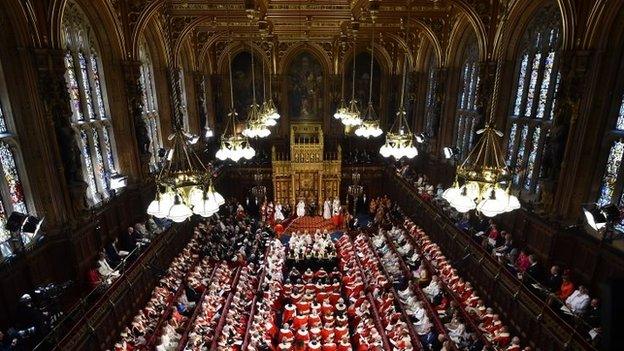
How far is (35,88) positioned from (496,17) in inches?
512

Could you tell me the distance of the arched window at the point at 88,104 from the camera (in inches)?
426

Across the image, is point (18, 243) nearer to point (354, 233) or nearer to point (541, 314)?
point (541, 314)

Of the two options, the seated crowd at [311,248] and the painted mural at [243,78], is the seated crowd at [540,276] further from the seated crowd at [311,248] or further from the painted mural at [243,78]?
the painted mural at [243,78]

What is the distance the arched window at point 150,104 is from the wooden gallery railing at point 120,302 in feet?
13.6

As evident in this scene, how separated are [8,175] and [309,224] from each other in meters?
13.4

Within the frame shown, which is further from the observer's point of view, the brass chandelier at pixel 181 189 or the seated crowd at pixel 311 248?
the seated crowd at pixel 311 248

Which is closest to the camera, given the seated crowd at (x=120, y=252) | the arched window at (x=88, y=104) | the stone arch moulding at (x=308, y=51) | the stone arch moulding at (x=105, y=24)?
the seated crowd at (x=120, y=252)

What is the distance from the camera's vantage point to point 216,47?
22.8m

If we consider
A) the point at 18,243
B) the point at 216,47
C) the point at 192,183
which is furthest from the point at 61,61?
the point at 216,47

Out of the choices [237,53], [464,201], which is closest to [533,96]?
[464,201]

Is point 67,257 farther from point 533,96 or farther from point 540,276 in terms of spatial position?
point 533,96

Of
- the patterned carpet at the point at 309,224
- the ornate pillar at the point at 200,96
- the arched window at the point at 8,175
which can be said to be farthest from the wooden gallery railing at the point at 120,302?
the ornate pillar at the point at 200,96

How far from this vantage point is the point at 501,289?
10.0 meters

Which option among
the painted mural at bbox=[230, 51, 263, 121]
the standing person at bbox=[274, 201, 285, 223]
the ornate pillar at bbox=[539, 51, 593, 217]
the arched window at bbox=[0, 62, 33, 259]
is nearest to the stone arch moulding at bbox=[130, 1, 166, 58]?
the arched window at bbox=[0, 62, 33, 259]
